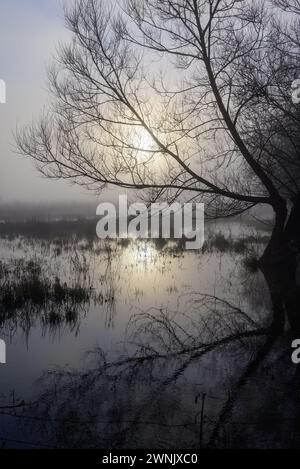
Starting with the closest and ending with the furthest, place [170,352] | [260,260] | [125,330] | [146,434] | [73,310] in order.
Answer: [146,434] → [170,352] → [125,330] → [73,310] → [260,260]

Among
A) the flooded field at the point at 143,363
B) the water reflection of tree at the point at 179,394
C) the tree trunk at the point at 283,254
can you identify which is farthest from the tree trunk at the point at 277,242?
the water reflection of tree at the point at 179,394

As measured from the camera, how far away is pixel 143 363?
6.29 metres

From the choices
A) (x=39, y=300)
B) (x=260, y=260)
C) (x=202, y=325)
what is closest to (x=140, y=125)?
(x=260, y=260)

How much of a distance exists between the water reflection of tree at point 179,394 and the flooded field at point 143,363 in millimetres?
17

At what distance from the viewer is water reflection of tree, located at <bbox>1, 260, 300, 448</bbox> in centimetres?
432

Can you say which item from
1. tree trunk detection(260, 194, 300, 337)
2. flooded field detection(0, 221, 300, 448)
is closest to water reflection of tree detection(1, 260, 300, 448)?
flooded field detection(0, 221, 300, 448)

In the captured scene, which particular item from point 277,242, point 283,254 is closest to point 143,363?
point 283,254

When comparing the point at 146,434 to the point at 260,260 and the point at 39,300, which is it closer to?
the point at 39,300

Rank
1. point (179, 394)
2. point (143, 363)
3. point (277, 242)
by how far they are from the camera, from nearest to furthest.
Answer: point (179, 394) → point (143, 363) → point (277, 242)

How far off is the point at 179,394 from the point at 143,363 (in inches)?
45.5

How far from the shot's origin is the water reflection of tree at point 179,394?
4320mm

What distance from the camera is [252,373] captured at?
19.2ft

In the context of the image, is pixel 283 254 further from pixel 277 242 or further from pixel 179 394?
pixel 179 394
